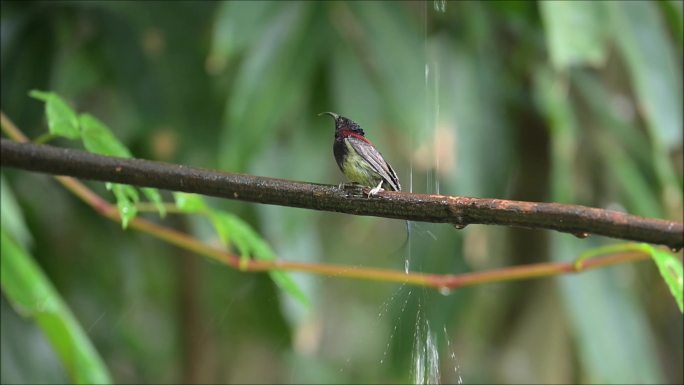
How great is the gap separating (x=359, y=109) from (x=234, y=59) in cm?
38

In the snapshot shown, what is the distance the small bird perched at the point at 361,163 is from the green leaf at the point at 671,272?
0.49m

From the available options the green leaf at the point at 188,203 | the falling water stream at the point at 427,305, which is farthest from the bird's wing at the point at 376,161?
the falling water stream at the point at 427,305

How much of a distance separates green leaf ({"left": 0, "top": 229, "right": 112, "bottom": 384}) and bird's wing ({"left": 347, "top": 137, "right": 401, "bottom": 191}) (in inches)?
23.7

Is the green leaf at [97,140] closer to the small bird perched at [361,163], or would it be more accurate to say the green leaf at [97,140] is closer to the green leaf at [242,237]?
the green leaf at [242,237]

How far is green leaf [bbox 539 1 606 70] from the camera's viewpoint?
1.74m

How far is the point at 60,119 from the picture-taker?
4.20 feet

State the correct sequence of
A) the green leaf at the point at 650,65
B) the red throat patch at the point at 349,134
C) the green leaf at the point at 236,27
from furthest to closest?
the green leaf at the point at 650,65
the green leaf at the point at 236,27
the red throat patch at the point at 349,134

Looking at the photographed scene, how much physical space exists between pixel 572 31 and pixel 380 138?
689 mm

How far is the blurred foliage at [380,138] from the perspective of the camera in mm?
1999

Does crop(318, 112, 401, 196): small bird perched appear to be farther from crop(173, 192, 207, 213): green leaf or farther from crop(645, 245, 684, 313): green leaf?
crop(645, 245, 684, 313): green leaf

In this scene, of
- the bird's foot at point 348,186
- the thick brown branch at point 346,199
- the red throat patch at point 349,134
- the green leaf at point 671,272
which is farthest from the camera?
the green leaf at point 671,272

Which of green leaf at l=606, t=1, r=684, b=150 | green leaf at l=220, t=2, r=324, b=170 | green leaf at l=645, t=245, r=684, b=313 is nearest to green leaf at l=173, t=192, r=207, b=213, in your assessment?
green leaf at l=220, t=2, r=324, b=170

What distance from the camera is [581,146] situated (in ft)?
8.66

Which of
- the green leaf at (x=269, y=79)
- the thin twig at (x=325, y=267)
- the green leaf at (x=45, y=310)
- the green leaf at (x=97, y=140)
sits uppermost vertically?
the green leaf at (x=269, y=79)
